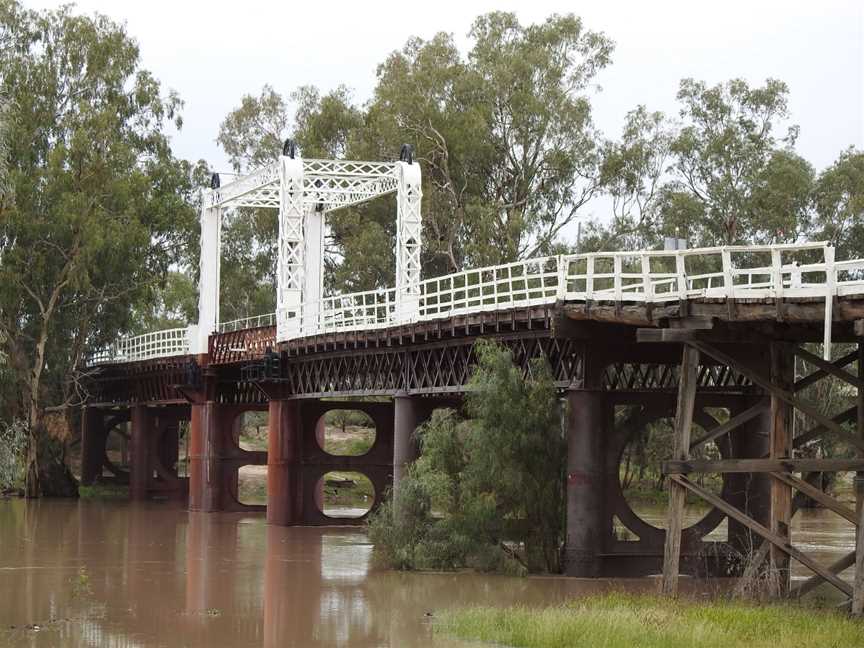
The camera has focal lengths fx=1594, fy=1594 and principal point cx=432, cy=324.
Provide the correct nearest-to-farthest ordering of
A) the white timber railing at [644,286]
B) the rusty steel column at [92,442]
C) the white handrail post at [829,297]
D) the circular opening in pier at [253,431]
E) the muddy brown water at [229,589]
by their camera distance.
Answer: the white handrail post at [829,297], the white timber railing at [644,286], the muddy brown water at [229,589], the rusty steel column at [92,442], the circular opening in pier at [253,431]

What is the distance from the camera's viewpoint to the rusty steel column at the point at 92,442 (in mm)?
77438

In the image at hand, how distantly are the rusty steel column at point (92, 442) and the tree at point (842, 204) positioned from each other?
35.9 meters

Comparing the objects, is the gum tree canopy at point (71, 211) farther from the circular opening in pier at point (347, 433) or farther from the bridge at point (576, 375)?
the circular opening in pier at point (347, 433)

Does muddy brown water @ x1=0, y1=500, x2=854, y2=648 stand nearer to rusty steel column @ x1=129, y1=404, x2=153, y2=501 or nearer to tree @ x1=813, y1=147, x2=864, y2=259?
rusty steel column @ x1=129, y1=404, x2=153, y2=501

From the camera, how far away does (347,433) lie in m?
91.3

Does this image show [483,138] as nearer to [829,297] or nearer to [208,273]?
[208,273]

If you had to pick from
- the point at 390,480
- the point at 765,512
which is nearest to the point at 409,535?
the point at 765,512

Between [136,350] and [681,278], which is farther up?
[136,350]

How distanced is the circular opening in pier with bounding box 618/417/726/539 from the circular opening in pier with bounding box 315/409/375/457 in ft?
51.8

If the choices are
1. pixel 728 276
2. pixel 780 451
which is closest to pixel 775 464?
pixel 780 451

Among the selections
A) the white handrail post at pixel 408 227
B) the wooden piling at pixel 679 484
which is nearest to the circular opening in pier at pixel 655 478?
the white handrail post at pixel 408 227

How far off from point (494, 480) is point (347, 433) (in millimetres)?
55918

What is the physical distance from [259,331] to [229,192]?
7.61m

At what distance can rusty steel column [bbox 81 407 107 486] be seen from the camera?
7744 cm
